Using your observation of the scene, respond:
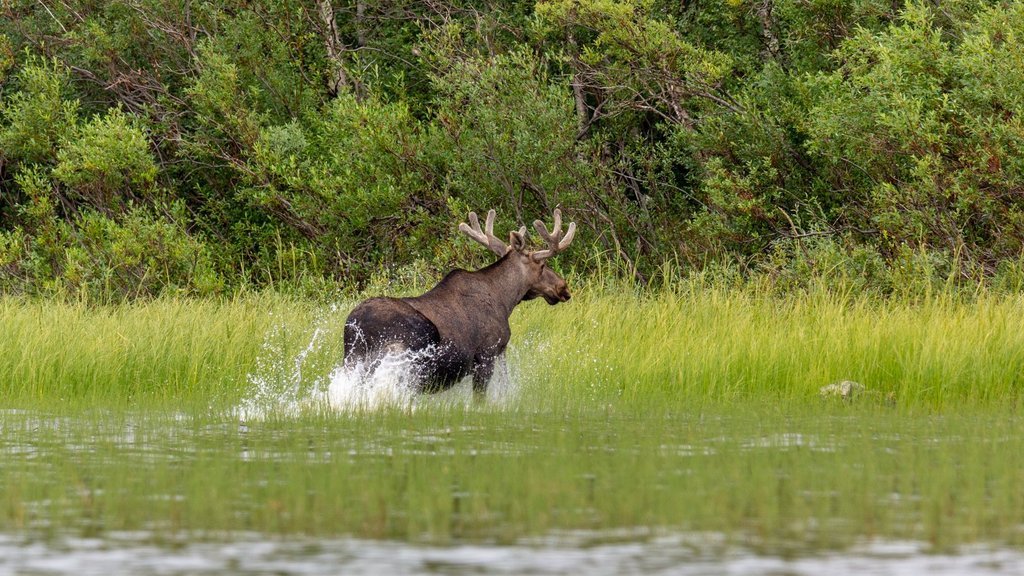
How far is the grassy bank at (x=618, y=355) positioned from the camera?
12516 millimetres

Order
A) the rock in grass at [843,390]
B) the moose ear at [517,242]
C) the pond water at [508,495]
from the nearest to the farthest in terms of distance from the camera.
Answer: the pond water at [508,495] → the rock in grass at [843,390] → the moose ear at [517,242]

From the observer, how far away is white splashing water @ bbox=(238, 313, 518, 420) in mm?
11258

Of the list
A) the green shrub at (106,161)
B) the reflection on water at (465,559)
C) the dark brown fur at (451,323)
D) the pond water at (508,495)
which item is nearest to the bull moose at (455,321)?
the dark brown fur at (451,323)

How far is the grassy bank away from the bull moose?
560 millimetres

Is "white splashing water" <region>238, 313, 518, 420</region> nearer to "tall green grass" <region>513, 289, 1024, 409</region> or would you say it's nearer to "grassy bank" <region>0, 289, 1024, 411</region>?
"grassy bank" <region>0, 289, 1024, 411</region>

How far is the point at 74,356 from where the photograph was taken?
13617 mm

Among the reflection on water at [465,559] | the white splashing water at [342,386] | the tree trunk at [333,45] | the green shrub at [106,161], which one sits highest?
the tree trunk at [333,45]

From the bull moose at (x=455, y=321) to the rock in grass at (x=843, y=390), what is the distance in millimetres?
2527

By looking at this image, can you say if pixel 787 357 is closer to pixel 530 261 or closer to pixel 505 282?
pixel 530 261

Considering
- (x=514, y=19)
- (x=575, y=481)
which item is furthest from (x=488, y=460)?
(x=514, y=19)

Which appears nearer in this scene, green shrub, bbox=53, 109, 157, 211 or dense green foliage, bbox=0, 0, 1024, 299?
dense green foliage, bbox=0, 0, 1024, 299

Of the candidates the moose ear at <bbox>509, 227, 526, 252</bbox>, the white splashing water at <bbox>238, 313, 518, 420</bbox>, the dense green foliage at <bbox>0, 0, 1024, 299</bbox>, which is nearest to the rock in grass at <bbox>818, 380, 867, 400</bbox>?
the white splashing water at <bbox>238, 313, 518, 420</bbox>

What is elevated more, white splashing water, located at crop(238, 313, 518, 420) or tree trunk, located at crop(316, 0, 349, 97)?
tree trunk, located at crop(316, 0, 349, 97)

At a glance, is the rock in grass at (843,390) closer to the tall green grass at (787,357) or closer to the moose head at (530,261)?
the tall green grass at (787,357)
